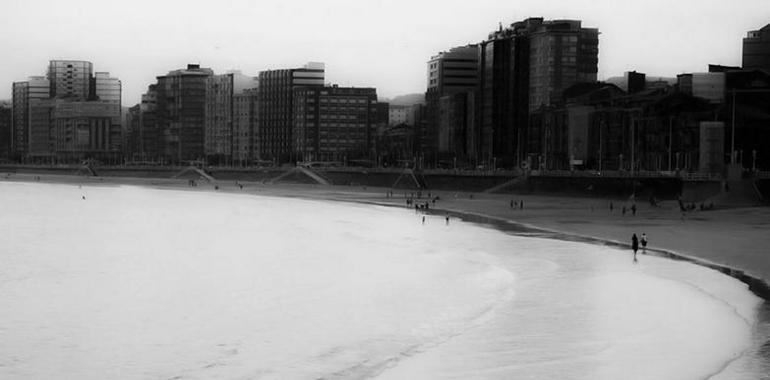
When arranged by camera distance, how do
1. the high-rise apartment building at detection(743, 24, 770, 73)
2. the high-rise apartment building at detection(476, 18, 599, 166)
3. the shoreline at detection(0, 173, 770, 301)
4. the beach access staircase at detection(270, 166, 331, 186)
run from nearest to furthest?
the shoreline at detection(0, 173, 770, 301) → the high-rise apartment building at detection(743, 24, 770, 73) → the beach access staircase at detection(270, 166, 331, 186) → the high-rise apartment building at detection(476, 18, 599, 166)

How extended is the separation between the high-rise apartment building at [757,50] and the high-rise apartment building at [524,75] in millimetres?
31985

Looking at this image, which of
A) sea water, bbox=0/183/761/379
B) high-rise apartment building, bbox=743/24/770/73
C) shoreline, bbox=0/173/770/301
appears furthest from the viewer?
high-rise apartment building, bbox=743/24/770/73

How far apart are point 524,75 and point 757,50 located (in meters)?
47.4

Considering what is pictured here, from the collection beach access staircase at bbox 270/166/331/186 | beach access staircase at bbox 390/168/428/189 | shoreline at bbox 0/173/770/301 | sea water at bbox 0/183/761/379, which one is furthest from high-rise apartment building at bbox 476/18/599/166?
sea water at bbox 0/183/761/379

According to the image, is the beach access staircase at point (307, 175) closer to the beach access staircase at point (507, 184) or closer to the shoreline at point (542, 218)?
the shoreline at point (542, 218)

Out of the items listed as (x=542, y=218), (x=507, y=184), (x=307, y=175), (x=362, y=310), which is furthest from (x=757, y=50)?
(x=362, y=310)

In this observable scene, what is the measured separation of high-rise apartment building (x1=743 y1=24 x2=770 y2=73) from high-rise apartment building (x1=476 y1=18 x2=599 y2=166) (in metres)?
32.0

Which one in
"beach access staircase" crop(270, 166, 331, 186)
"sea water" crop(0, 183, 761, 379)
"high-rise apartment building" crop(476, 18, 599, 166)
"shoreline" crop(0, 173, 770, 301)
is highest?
"high-rise apartment building" crop(476, 18, 599, 166)

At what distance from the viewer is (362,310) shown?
33.9 meters

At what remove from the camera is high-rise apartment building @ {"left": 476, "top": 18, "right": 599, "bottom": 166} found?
549 ft

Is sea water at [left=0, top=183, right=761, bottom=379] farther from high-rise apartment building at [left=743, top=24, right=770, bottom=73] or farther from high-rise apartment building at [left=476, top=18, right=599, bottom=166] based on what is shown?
high-rise apartment building at [left=476, top=18, right=599, bottom=166]

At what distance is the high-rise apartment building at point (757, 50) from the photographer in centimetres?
13462

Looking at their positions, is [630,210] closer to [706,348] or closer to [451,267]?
[451,267]

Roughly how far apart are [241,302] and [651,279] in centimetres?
1654
